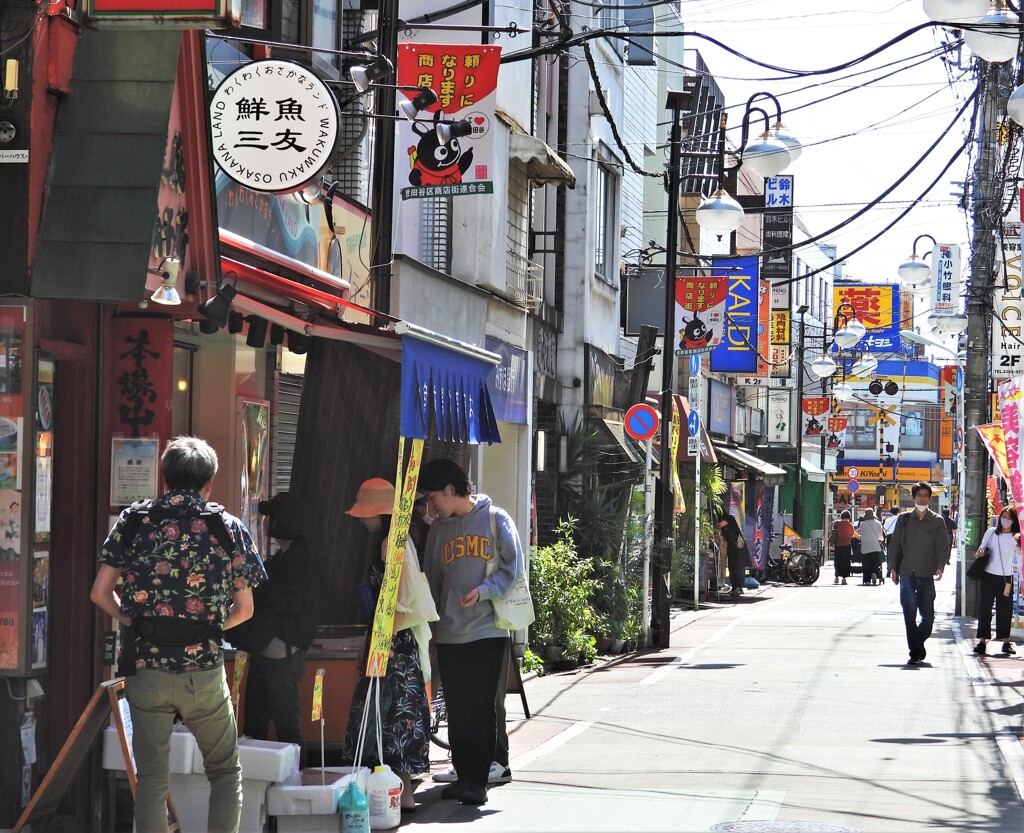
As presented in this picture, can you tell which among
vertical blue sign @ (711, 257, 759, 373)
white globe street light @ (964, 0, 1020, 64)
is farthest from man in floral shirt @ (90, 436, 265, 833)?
vertical blue sign @ (711, 257, 759, 373)

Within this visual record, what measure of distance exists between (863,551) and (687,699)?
1027 inches

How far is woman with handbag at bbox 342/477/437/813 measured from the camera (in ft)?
29.5

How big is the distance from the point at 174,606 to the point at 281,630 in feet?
7.01

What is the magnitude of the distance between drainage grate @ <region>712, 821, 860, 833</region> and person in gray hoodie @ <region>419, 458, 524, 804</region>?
1548mm

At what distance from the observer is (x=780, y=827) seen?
27.6ft

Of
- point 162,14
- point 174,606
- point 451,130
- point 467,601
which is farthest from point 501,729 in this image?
point 451,130

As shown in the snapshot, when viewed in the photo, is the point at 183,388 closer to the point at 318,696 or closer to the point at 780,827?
the point at 318,696

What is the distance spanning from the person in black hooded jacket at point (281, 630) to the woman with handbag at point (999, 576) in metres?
12.5

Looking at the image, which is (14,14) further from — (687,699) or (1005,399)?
(1005,399)

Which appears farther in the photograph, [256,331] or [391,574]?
[256,331]

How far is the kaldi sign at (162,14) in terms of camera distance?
7.46 meters

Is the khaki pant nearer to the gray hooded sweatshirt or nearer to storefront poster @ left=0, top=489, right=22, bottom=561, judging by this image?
storefront poster @ left=0, top=489, right=22, bottom=561

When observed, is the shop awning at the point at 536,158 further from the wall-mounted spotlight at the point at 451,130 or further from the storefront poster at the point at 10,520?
the storefront poster at the point at 10,520

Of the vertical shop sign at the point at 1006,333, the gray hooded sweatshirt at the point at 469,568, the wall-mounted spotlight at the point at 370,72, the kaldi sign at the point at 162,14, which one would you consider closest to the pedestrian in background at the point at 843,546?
the vertical shop sign at the point at 1006,333
